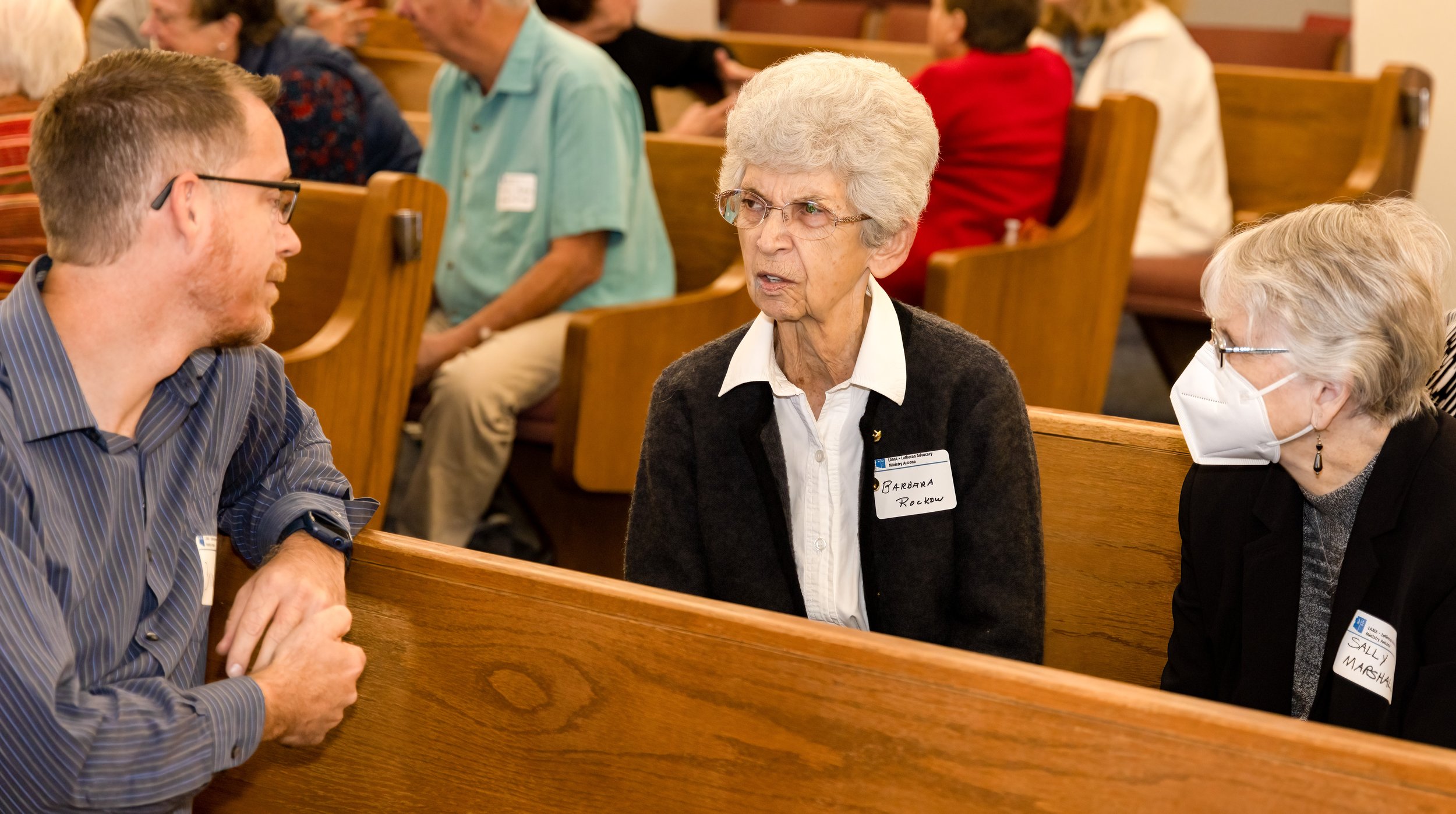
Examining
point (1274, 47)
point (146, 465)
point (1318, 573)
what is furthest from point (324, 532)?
point (1274, 47)

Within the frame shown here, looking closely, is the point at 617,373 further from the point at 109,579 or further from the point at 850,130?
the point at 109,579

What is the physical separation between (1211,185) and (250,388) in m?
3.45

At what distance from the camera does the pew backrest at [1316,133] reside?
3969 mm

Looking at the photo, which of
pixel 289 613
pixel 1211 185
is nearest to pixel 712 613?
pixel 289 613

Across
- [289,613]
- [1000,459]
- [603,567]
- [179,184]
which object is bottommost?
[603,567]

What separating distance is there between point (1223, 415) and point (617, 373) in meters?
1.58

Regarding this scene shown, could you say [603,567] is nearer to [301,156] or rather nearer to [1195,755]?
[301,156]

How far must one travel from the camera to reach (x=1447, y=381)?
1749 mm

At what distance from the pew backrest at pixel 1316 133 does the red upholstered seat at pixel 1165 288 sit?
0.23 meters

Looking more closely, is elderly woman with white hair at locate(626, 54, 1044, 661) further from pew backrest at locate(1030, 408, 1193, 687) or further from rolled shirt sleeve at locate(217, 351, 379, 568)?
rolled shirt sleeve at locate(217, 351, 379, 568)

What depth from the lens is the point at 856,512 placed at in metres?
1.72

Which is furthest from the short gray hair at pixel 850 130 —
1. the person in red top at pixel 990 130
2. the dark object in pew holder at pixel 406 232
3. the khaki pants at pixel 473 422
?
the person in red top at pixel 990 130

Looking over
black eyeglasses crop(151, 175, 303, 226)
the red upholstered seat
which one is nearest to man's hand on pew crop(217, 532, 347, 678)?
black eyeglasses crop(151, 175, 303, 226)

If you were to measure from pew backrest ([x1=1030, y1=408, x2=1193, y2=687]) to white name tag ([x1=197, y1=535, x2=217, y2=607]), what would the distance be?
1.10 meters
